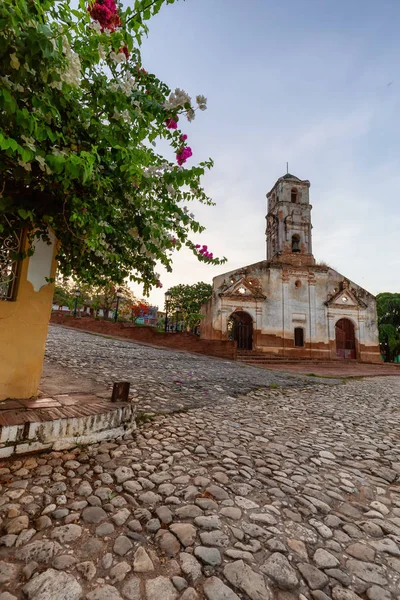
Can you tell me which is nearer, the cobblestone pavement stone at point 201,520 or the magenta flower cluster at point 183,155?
the cobblestone pavement stone at point 201,520

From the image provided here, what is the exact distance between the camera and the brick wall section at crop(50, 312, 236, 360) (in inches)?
612

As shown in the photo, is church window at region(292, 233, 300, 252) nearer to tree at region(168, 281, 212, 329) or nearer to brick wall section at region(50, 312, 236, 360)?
tree at region(168, 281, 212, 329)

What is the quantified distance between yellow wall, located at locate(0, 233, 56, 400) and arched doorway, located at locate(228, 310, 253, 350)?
743 inches

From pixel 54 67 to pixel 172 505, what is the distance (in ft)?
9.13

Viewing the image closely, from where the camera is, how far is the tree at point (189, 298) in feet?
93.6

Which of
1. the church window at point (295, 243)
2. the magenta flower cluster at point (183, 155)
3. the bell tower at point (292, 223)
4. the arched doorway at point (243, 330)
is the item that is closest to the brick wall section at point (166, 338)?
the arched doorway at point (243, 330)

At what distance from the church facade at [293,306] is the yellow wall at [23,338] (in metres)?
17.4

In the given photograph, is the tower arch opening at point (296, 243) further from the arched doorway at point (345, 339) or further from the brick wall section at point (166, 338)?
the brick wall section at point (166, 338)

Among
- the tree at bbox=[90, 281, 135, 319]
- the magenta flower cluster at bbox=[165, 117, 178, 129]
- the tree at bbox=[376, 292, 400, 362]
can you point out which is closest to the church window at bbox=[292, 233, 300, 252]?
the tree at bbox=[376, 292, 400, 362]

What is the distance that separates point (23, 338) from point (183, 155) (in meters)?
2.59

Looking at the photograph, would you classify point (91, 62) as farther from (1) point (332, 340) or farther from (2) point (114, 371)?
(1) point (332, 340)

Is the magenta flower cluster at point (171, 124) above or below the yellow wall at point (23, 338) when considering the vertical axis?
above

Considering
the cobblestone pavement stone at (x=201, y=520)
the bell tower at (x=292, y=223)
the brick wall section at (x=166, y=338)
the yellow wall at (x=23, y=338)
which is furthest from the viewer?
the bell tower at (x=292, y=223)

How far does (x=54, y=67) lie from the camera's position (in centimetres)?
168
